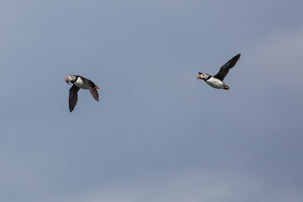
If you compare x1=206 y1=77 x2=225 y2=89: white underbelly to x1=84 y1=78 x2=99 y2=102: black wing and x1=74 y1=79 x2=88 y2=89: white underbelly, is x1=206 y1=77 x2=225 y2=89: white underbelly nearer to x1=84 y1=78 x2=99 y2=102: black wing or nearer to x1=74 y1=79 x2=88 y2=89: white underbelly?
x1=84 y1=78 x2=99 y2=102: black wing

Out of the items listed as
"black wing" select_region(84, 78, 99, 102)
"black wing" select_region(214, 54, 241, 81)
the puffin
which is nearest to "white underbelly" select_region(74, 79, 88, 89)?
"black wing" select_region(84, 78, 99, 102)

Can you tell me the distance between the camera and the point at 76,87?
4994 centimetres

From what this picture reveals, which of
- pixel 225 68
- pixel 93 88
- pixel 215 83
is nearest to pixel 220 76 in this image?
pixel 225 68

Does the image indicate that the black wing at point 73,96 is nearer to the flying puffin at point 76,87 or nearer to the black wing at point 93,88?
the flying puffin at point 76,87

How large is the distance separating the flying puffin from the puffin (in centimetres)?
785

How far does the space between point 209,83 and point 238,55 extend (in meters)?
2.90

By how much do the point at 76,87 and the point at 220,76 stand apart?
37.0 feet

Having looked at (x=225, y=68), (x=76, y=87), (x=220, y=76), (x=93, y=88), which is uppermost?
(x=76, y=87)

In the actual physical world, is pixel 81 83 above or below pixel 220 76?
above

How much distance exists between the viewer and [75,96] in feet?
164

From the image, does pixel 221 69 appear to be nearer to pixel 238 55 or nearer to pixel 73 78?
pixel 238 55

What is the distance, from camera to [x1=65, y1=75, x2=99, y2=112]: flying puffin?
4324cm

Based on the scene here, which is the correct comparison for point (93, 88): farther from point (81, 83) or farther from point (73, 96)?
point (73, 96)

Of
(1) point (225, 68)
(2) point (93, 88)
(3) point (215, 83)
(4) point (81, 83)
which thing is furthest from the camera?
(1) point (225, 68)
